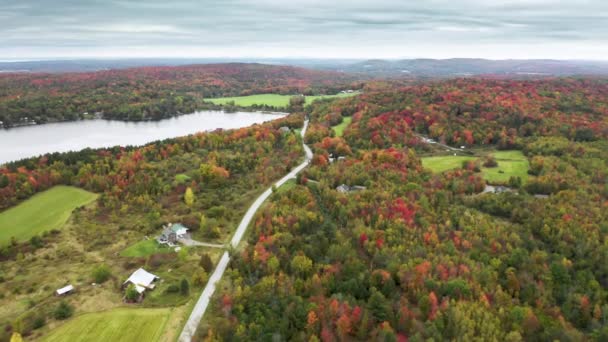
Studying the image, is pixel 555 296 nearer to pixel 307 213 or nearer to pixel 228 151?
pixel 307 213

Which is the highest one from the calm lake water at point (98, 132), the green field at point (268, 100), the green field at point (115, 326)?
the green field at point (268, 100)

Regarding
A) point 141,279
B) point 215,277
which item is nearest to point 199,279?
point 215,277

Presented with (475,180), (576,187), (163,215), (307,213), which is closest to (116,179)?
(163,215)

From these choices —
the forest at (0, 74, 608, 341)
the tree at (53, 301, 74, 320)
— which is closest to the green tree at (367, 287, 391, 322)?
the forest at (0, 74, 608, 341)

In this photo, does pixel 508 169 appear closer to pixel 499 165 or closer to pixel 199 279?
pixel 499 165

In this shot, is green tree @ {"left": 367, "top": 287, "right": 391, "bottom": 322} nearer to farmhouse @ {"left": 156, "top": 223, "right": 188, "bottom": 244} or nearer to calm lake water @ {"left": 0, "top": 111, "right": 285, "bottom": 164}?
farmhouse @ {"left": 156, "top": 223, "right": 188, "bottom": 244}

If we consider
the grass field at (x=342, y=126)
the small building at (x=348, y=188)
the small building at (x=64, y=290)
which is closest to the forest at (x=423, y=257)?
the small building at (x=348, y=188)

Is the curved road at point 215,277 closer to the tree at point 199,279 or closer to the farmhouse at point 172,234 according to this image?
the tree at point 199,279
